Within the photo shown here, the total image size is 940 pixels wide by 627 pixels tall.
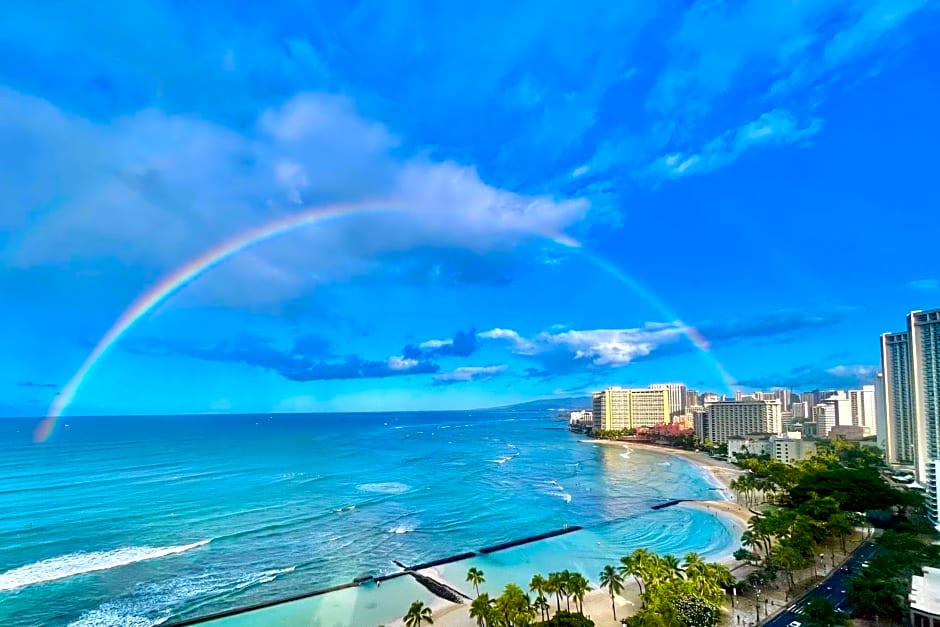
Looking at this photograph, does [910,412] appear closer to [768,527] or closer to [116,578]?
[768,527]

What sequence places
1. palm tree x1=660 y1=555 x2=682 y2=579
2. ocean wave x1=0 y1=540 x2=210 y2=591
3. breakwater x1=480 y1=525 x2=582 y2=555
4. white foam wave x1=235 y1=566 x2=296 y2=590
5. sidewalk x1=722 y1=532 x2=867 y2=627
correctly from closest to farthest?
sidewalk x1=722 y1=532 x2=867 y2=627 < palm tree x1=660 y1=555 x2=682 y2=579 < white foam wave x1=235 y1=566 x2=296 y2=590 < ocean wave x1=0 y1=540 x2=210 y2=591 < breakwater x1=480 y1=525 x2=582 y2=555

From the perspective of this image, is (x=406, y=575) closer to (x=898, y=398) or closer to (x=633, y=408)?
(x=898, y=398)

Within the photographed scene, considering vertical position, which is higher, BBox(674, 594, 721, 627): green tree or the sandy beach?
BBox(674, 594, 721, 627): green tree

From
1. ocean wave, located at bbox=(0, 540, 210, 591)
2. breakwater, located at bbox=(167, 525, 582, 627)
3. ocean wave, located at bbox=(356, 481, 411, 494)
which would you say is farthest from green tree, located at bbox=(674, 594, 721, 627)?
ocean wave, located at bbox=(356, 481, 411, 494)

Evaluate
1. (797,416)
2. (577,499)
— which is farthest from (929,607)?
(797,416)

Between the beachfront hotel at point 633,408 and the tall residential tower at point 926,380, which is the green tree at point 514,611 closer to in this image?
the tall residential tower at point 926,380

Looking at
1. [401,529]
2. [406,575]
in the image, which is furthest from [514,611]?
[401,529]

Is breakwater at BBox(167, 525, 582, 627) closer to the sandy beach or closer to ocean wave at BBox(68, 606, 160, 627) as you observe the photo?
the sandy beach
